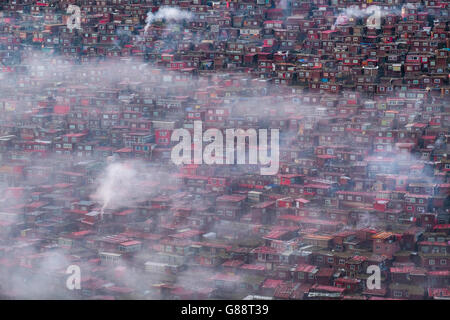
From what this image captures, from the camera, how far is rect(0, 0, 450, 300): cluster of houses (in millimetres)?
18438

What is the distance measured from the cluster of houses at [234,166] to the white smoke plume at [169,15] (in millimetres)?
382

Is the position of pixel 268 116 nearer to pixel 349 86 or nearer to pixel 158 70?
pixel 349 86

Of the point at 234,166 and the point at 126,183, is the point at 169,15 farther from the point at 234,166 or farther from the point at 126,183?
the point at 126,183

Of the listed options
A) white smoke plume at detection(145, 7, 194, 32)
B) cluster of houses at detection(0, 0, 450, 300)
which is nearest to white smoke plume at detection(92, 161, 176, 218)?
cluster of houses at detection(0, 0, 450, 300)

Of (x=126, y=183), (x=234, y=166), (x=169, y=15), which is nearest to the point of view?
(x=126, y=183)

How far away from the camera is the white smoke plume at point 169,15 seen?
3938 cm

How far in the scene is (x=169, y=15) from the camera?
3956 centimetres

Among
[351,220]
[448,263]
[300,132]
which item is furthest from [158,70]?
[448,263]

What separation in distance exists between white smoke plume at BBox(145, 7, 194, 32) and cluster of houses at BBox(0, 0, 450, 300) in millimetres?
382

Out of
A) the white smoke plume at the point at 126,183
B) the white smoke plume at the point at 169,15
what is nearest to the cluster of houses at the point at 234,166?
the white smoke plume at the point at 126,183

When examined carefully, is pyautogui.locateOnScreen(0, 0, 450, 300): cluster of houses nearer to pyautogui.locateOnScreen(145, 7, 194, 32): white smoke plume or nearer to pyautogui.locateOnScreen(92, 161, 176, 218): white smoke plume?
pyautogui.locateOnScreen(92, 161, 176, 218): white smoke plume

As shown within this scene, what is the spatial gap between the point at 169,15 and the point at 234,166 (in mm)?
17226

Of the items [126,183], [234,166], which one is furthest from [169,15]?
[126,183]
